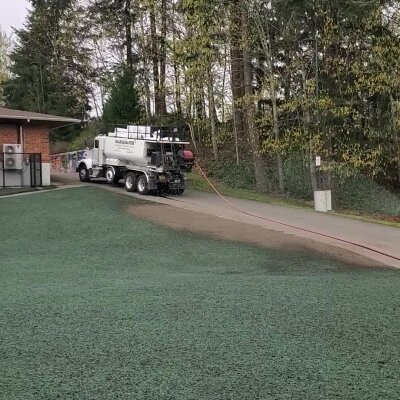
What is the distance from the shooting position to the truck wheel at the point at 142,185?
21.1m

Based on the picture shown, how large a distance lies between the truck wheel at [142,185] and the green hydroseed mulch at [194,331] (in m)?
10.7

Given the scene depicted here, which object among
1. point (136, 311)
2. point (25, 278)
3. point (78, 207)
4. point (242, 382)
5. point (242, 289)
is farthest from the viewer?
point (78, 207)

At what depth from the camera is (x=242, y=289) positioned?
7320 millimetres

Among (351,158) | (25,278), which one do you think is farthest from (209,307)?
(351,158)

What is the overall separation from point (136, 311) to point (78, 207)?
12.0m

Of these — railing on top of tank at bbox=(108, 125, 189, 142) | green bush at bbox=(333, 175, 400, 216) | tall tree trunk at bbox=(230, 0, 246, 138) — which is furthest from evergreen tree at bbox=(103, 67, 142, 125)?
green bush at bbox=(333, 175, 400, 216)

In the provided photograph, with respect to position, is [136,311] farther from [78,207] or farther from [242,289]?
[78,207]

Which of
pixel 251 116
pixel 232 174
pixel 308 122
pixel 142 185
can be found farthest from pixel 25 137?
pixel 308 122

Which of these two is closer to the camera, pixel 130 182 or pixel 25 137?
pixel 130 182

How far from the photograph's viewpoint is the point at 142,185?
839 inches

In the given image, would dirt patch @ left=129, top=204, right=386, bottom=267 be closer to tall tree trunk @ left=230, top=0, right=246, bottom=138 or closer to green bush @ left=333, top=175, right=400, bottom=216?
tall tree trunk @ left=230, top=0, right=246, bottom=138

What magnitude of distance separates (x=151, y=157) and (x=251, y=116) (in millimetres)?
5365

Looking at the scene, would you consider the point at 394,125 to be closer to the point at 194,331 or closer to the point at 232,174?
the point at 232,174

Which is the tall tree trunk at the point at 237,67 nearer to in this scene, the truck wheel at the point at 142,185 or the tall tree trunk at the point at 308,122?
the tall tree trunk at the point at 308,122
